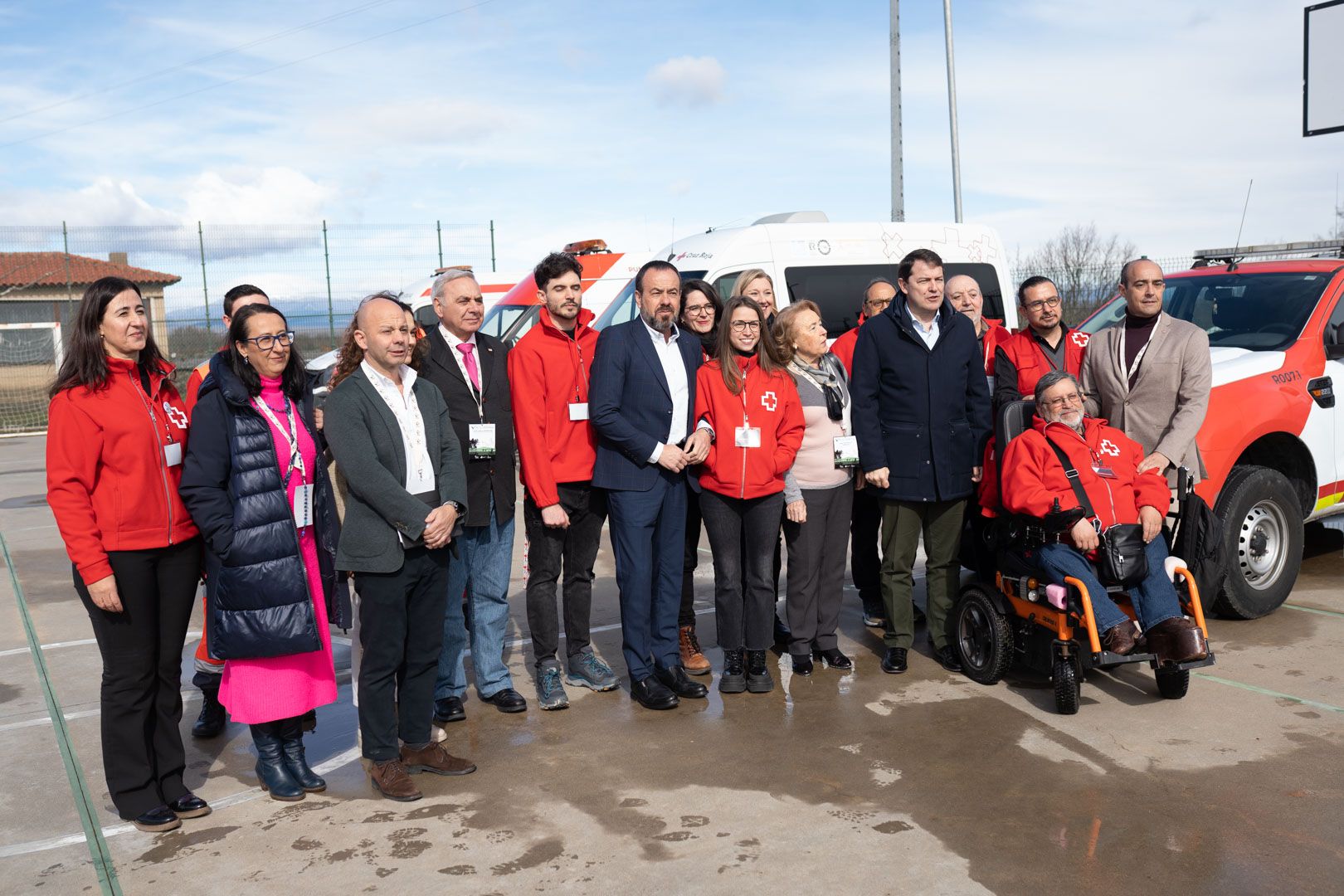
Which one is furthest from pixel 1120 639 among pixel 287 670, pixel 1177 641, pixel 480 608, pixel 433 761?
pixel 287 670

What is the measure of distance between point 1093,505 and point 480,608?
2887 millimetres

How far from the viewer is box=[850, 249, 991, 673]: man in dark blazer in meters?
5.45

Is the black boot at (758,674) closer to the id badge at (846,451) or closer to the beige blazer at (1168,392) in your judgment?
the id badge at (846,451)

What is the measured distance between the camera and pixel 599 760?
4547mm

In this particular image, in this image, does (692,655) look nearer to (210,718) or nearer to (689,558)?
(689,558)

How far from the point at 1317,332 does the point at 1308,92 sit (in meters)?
9.13

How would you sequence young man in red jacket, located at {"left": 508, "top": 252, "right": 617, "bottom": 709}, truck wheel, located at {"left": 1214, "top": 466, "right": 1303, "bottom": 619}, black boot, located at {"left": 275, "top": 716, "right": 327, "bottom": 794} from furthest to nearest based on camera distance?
truck wheel, located at {"left": 1214, "top": 466, "right": 1303, "bottom": 619}, young man in red jacket, located at {"left": 508, "top": 252, "right": 617, "bottom": 709}, black boot, located at {"left": 275, "top": 716, "right": 327, "bottom": 794}

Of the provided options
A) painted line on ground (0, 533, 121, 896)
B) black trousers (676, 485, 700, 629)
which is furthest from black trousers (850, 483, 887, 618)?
painted line on ground (0, 533, 121, 896)

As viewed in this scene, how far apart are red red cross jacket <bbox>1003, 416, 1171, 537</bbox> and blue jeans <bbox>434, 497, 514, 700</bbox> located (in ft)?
7.80

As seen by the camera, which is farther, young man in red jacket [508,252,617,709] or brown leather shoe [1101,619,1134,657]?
young man in red jacket [508,252,617,709]

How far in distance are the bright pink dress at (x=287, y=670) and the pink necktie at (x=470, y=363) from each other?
2.89 feet

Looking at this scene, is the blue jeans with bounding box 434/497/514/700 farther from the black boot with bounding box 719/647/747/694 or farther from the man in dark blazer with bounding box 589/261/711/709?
the black boot with bounding box 719/647/747/694

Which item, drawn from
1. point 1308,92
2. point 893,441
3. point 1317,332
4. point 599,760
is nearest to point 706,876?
point 599,760

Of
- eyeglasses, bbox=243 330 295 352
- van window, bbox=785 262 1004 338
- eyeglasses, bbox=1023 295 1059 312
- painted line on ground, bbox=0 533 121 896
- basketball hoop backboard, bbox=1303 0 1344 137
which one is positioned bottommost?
painted line on ground, bbox=0 533 121 896
